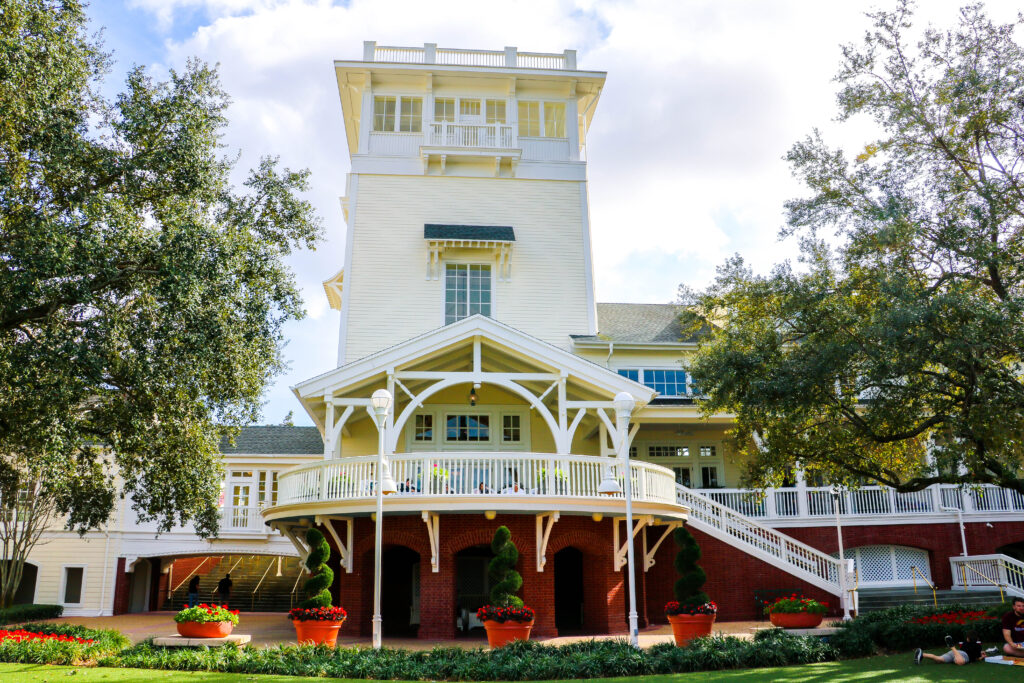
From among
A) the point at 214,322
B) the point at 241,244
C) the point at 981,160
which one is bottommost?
the point at 214,322

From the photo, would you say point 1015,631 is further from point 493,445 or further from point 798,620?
point 493,445

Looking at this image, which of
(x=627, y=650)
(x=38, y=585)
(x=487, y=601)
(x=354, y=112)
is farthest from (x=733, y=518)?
(x=38, y=585)

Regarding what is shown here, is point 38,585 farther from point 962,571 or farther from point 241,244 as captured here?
point 962,571

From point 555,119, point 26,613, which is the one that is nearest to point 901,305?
point 555,119

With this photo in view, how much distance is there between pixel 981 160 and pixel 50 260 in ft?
56.5

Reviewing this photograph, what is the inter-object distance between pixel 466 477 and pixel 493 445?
5.85 m

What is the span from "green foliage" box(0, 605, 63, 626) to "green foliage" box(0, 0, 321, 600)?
→ 26.4 ft

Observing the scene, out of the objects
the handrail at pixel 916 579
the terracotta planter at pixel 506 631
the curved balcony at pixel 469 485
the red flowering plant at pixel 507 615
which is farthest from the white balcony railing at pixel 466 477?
the handrail at pixel 916 579

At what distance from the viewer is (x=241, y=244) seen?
15.2 m

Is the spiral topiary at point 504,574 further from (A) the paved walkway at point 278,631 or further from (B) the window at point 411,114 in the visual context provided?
(B) the window at point 411,114

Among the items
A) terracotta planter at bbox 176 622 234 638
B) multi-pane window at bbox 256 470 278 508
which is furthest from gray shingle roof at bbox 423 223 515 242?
terracotta planter at bbox 176 622 234 638

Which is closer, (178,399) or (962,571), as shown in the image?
(178,399)

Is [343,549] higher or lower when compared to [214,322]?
lower

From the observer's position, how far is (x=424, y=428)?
24438mm
